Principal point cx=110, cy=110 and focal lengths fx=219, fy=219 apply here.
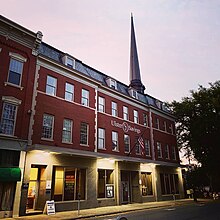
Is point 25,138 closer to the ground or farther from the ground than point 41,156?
farther from the ground

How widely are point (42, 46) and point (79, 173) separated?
1212 cm

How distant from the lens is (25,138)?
16141 millimetres

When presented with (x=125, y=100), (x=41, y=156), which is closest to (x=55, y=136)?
(x=41, y=156)

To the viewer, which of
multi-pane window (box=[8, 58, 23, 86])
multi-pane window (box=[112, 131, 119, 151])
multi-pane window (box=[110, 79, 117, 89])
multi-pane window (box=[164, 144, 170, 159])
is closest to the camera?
multi-pane window (box=[8, 58, 23, 86])

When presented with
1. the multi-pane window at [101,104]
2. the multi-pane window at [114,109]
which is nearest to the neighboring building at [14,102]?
the multi-pane window at [101,104]

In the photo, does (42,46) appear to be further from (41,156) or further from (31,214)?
(31,214)

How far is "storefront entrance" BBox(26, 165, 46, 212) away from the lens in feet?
53.8

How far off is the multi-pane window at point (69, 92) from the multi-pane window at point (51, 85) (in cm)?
132

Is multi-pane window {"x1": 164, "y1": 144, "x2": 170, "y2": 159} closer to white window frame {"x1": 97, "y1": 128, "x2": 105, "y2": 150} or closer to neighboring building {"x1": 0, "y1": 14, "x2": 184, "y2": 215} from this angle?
neighboring building {"x1": 0, "y1": 14, "x2": 184, "y2": 215}

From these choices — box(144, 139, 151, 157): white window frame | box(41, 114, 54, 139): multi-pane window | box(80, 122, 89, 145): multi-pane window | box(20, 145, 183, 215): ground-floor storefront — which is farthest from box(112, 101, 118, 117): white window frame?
box(41, 114, 54, 139): multi-pane window

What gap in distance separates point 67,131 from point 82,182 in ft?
15.4

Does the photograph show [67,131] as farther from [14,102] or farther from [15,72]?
[15,72]

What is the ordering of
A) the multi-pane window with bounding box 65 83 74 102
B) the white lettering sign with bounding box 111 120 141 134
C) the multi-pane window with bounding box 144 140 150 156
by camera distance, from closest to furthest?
1. the multi-pane window with bounding box 65 83 74 102
2. the white lettering sign with bounding box 111 120 141 134
3. the multi-pane window with bounding box 144 140 150 156

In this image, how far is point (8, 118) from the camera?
15.7 m
